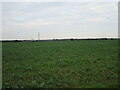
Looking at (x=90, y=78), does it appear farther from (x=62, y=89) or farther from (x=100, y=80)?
(x=62, y=89)

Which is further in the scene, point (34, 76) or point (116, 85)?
point (34, 76)

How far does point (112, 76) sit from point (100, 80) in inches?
66.5

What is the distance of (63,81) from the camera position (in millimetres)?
13531

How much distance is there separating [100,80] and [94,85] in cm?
176

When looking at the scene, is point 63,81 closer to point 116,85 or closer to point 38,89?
point 38,89

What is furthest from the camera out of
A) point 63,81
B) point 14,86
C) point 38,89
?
point 63,81

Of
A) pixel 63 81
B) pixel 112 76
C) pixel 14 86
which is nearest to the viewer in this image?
pixel 14 86

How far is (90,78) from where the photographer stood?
46.8 ft

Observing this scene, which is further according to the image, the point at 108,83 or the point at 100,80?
the point at 100,80

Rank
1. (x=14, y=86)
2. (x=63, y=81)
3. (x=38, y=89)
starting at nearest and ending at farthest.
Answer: (x=38, y=89) → (x=14, y=86) → (x=63, y=81)

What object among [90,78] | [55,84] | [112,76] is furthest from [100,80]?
[55,84]

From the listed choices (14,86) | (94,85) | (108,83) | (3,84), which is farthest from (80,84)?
(3,84)

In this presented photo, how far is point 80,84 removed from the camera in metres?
12.7

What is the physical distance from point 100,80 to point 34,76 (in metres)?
4.89
